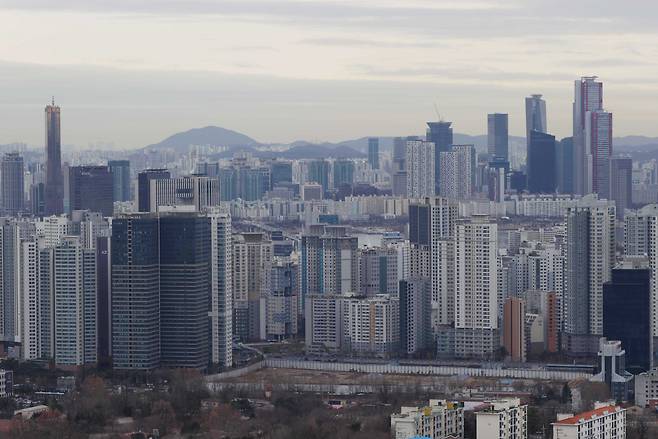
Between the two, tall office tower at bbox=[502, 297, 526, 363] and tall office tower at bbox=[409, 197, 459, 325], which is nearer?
tall office tower at bbox=[502, 297, 526, 363]

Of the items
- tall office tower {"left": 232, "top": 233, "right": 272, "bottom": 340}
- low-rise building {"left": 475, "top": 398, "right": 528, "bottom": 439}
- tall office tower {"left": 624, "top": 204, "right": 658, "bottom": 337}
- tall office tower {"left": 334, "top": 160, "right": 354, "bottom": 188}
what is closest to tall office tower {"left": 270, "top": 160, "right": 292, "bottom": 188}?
tall office tower {"left": 334, "top": 160, "right": 354, "bottom": 188}

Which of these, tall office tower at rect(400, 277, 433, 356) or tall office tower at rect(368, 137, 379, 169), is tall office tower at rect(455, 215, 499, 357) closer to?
tall office tower at rect(400, 277, 433, 356)

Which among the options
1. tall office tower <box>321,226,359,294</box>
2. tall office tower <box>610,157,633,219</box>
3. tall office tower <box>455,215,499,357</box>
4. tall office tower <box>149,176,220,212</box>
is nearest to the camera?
tall office tower <box>455,215,499,357</box>

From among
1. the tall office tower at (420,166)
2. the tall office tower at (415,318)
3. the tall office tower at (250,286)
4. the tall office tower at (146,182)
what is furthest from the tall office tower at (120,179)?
the tall office tower at (415,318)

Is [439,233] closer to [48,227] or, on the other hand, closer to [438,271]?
[438,271]

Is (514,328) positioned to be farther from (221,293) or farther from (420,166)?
(420,166)

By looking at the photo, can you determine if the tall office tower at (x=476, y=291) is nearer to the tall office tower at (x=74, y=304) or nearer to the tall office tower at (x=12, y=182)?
the tall office tower at (x=74, y=304)

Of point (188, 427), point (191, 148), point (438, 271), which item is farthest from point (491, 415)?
point (191, 148)
